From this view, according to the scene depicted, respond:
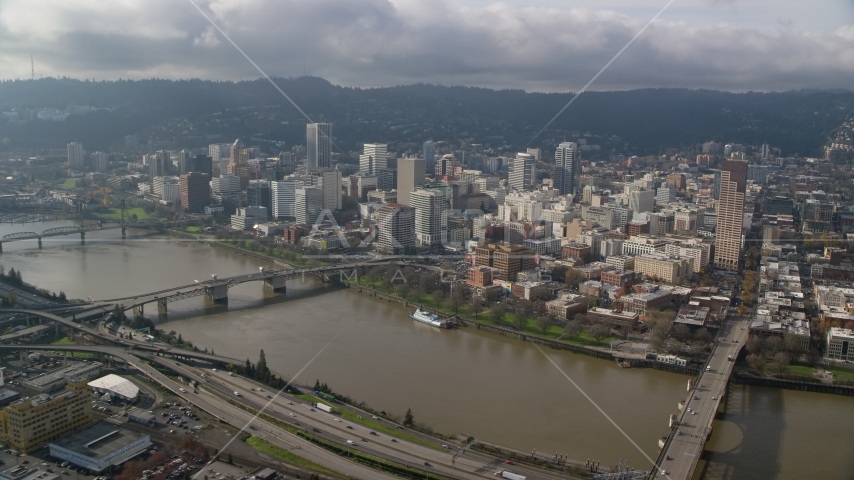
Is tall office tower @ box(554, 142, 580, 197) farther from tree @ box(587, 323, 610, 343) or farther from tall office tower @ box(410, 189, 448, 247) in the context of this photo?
tree @ box(587, 323, 610, 343)

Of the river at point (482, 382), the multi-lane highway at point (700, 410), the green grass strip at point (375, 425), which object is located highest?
the multi-lane highway at point (700, 410)

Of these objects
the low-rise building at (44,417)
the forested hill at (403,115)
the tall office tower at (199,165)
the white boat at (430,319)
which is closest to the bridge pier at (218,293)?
the white boat at (430,319)

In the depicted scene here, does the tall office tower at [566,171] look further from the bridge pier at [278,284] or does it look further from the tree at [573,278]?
the bridge pier at [278,284]

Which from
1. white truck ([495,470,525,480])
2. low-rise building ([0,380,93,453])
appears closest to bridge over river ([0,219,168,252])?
low-rise building ([0,380,93,453])

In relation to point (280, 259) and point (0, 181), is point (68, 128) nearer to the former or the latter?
point (0, 181)

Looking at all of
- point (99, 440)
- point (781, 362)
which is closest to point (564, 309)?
point (781, 362)

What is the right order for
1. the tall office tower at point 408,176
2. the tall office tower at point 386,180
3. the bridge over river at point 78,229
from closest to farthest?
the bridge over river at point 78,229 → the tall office tower at point 408,176 → the tall office tower at point 386,180
